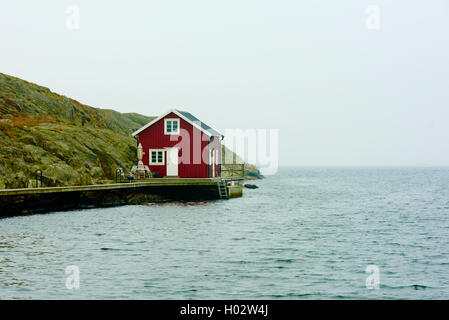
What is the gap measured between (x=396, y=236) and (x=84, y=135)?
Answer: 3117 cm

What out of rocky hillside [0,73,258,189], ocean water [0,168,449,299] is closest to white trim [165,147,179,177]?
rocky hillside [0,73,258,189]

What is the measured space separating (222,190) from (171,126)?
679 centimetres

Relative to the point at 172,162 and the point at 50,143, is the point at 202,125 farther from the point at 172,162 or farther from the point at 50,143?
the point at 50,143

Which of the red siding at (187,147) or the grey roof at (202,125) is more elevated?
the grey roof at (202,125)

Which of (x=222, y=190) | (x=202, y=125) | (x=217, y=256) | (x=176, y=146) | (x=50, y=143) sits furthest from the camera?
(x=202, y=125)

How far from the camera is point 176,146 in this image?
1689 inches

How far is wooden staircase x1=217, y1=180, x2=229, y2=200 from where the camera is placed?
4216 centimetres

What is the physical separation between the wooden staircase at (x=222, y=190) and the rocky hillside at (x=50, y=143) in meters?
9.24

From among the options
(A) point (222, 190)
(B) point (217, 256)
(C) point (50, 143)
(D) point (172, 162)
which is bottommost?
(B) point (217, 256)

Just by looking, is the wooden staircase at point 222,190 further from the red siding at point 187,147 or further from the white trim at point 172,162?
the white trim at point 172,162

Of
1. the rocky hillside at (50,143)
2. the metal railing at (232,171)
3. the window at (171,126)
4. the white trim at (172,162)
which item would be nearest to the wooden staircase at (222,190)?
the metal railing at (232,171)

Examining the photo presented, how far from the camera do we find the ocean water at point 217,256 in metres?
14.5

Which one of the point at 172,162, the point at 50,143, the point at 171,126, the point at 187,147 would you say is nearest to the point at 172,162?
the point at 172,162
